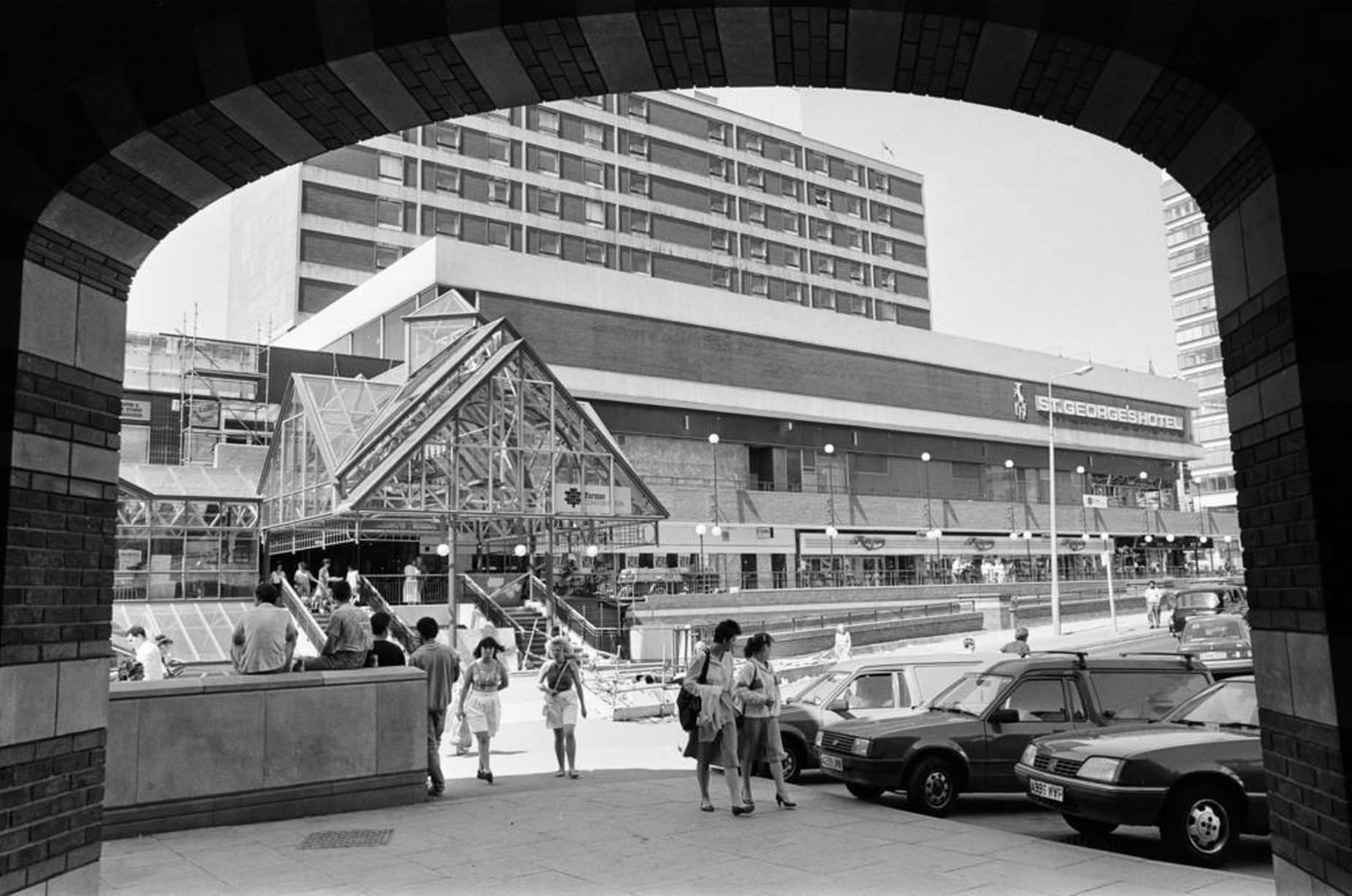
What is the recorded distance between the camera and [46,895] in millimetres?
5160

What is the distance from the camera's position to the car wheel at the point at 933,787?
37.3 ft

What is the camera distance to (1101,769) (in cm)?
952

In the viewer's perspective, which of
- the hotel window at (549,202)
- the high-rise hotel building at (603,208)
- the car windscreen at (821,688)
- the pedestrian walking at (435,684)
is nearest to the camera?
the pedestrian walking at (435,684)

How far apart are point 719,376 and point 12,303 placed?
50063mm

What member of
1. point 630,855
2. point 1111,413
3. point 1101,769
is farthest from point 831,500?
point 630,855

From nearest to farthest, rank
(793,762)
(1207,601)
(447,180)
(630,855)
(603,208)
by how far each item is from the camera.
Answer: (630,855) < (793,762) < (1207,601) < (447,180) < (603,208)

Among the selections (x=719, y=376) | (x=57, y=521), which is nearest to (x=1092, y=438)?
(x=719, y=376)

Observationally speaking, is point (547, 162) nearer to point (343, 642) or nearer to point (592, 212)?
point (592, 212)

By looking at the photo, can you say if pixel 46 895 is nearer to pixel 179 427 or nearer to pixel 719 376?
pixel 179 427

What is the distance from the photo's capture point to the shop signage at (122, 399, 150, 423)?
151 ft

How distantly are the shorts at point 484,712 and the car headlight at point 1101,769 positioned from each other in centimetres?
679

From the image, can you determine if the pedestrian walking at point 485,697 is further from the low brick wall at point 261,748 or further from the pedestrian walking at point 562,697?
the low brick wall at point 261,748

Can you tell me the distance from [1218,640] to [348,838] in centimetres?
2048

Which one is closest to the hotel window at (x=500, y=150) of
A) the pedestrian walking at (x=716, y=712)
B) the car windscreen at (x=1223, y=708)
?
the pedestrian walking at (x=716, y=712)
